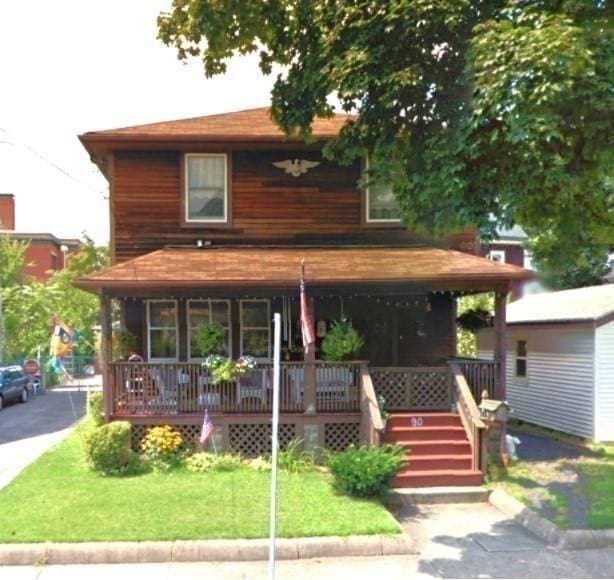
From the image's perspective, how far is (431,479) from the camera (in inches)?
387

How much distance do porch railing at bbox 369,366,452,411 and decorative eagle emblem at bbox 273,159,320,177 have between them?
5220 mm

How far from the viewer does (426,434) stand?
35.6 ft

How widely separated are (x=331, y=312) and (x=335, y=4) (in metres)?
7.49

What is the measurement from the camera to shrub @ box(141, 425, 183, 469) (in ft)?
35.1

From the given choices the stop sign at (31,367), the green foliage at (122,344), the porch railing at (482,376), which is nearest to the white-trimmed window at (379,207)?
the porch railing at (482,376)

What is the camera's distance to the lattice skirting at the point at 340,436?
38.2ft

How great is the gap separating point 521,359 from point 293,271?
8.55m

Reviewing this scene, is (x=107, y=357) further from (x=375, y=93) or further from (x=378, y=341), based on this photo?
(x=375, y=93)

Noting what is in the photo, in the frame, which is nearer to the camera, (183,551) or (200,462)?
(183,551)

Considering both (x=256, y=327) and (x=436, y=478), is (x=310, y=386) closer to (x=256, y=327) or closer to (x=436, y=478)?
(x=436, y=478)

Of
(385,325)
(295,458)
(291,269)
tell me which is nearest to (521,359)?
(385,325)

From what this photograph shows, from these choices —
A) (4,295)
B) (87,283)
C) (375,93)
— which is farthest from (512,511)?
(4,295)

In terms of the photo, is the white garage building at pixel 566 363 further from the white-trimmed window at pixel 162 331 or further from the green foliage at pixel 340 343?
the white-trimmed window at pixel 162 331

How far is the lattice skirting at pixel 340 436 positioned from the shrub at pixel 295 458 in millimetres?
598
